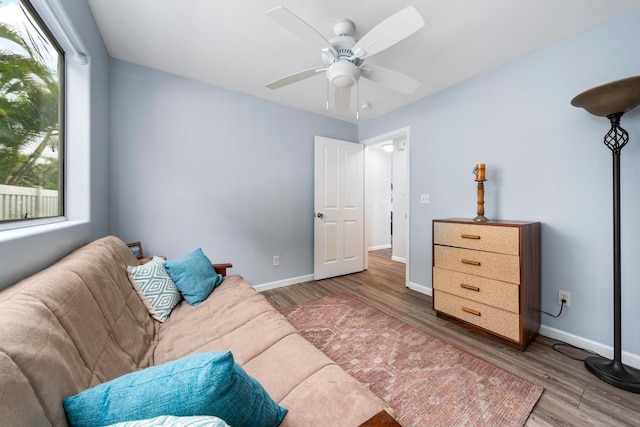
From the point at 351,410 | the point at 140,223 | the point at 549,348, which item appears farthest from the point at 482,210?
the point at 140,223

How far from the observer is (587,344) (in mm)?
1811

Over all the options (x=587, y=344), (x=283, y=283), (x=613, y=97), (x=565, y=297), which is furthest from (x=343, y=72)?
(x=587, y=344)

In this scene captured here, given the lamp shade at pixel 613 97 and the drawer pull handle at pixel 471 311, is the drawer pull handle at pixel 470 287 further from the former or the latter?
the lamp shade at pixel 613 97

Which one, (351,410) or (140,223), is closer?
(351,410)

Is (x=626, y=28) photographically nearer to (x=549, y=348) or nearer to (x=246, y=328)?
(x=549, y=348)

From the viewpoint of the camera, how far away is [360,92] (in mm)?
2826

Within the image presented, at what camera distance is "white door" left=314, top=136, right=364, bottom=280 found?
3.40 m

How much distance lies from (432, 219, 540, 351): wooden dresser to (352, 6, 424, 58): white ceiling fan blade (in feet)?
4.98

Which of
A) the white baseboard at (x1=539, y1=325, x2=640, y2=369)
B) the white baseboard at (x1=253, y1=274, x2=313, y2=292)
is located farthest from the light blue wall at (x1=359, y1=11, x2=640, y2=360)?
the white baseboard at (x1=253, y1=274, x2=313, y2=292)

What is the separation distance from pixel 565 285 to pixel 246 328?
243 cm

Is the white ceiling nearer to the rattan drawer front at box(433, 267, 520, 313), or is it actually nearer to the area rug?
the rattan drawer front at box(433, 267, 520, 313)

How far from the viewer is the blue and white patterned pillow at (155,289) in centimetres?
146

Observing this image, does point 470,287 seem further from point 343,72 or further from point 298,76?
point 298,76

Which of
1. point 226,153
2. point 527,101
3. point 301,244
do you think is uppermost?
point 527,101
